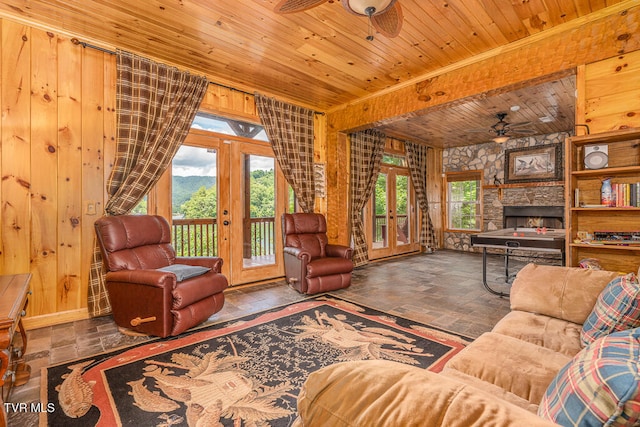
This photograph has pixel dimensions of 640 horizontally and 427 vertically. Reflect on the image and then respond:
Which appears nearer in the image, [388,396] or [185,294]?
[388,396]

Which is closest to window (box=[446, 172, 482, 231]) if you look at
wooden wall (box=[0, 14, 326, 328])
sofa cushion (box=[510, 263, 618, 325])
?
sofa cushion (box=[510, 263, 618, 325])

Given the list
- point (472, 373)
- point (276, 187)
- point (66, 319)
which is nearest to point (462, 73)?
point (276, 187)

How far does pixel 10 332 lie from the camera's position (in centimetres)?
148

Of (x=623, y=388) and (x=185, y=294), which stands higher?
(x=623, y=388)

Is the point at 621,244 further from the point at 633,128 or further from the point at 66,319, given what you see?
the point at 66,319

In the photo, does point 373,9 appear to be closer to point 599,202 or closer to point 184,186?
point 599,202

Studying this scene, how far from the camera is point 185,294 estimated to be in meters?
2.62

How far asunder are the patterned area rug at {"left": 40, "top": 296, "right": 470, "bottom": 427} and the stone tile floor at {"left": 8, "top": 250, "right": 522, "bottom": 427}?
0.16m

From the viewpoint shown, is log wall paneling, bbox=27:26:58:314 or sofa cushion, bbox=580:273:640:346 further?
log wall paneling, bbox=27:26:58:314

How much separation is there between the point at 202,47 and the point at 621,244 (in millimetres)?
4307

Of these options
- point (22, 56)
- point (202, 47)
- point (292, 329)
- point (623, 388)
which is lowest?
point (292, 329)

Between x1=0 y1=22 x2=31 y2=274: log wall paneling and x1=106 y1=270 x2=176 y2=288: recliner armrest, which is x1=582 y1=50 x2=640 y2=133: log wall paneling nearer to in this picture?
x1=106 y1=270 x2=176 y2=288: recliner armrest

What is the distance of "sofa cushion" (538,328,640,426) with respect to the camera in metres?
0.57

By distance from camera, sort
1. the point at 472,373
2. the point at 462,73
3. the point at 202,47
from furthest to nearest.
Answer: the point at 462,73 → the point at 202,47 → the point at 472,373
